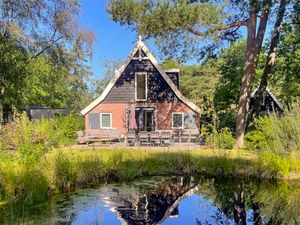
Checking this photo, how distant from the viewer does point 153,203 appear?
8375mm

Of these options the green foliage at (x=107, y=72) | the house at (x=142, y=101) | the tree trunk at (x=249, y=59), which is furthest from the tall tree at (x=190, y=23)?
the green foliage at (x=107, y=72)

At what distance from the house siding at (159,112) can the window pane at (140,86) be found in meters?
0.54

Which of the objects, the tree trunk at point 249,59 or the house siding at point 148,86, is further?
the house siding at point 148,86

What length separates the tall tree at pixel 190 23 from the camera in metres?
13.4

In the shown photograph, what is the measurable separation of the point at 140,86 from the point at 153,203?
13429 millimetres

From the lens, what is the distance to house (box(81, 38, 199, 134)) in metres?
20.7

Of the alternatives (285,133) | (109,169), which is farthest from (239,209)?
(285,133)

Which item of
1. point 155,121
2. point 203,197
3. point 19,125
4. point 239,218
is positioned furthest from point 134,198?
point 155,121

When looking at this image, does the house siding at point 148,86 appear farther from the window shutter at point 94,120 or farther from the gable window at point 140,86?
the window shutter at point 94,120

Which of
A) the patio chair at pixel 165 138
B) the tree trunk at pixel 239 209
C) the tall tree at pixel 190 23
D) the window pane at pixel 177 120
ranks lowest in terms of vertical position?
the tree trunk at pixel 239 209

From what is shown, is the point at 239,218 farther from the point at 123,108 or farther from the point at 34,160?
the point at 123,108

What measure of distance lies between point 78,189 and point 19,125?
7.72 feet

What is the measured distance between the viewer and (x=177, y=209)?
26.6ft

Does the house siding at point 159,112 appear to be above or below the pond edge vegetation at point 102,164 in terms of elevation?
above
